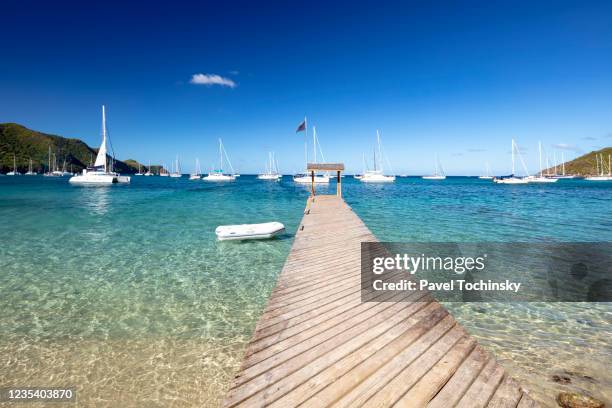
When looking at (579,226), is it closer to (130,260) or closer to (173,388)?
(173,388)

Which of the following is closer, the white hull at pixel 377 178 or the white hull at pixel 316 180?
the white hull at pixel 316 180

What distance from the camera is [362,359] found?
423 cm

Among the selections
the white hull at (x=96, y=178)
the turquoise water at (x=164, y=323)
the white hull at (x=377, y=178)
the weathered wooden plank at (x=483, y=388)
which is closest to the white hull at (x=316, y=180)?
the white hull at (x=377, y=178)

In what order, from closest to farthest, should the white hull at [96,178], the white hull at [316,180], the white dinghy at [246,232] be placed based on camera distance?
the white dinghy at [246,232], the white hull at [96,178], the white hull at [316,180]

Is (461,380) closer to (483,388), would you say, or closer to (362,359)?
(483,388)

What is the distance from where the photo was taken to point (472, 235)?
1780 centimetres

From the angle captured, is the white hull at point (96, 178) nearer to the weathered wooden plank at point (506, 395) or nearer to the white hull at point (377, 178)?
the white hull at point (377, 178)

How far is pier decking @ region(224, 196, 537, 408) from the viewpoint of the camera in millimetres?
3479

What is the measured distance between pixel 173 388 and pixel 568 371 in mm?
7399

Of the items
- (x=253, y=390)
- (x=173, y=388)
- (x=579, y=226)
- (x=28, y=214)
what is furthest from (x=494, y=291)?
(x=28, y=214)
